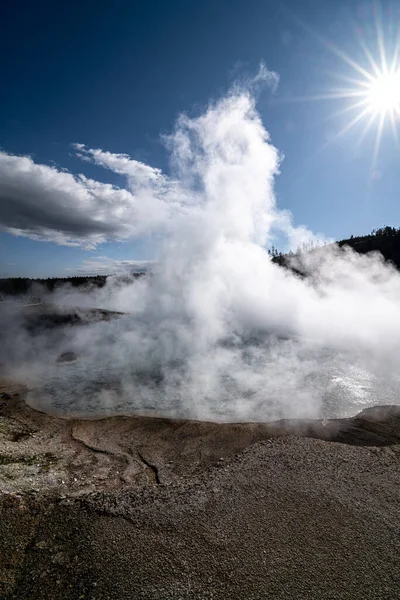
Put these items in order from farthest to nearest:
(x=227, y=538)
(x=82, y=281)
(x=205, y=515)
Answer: (x=82, y=281)
(x=205, y=515)
(x=227, y=538)

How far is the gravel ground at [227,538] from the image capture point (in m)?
3.14

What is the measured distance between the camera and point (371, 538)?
12.3 ft

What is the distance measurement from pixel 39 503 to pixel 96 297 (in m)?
30.3

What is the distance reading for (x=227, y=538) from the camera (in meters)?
3.73

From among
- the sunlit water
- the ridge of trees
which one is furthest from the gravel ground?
the ridge of trees

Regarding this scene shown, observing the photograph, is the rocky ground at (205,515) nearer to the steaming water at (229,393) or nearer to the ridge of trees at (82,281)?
the steaming water at (229,393)

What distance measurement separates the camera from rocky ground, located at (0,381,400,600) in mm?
3189

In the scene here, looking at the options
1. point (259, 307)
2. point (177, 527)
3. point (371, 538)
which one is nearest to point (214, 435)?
point (177, 527)

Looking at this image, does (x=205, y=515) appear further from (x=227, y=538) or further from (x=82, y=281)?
(x=82, y=281)

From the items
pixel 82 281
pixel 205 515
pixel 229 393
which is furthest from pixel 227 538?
pixel 82 281

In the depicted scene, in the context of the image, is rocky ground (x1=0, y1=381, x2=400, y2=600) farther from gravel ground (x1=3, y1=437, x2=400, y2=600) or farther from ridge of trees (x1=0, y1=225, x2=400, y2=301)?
ridge of trees (x1=0, y1=225, x2=400, y2=301)

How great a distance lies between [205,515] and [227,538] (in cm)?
45

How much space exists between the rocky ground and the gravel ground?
14mm

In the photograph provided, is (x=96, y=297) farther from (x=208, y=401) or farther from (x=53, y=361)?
(x=208, y=401)
